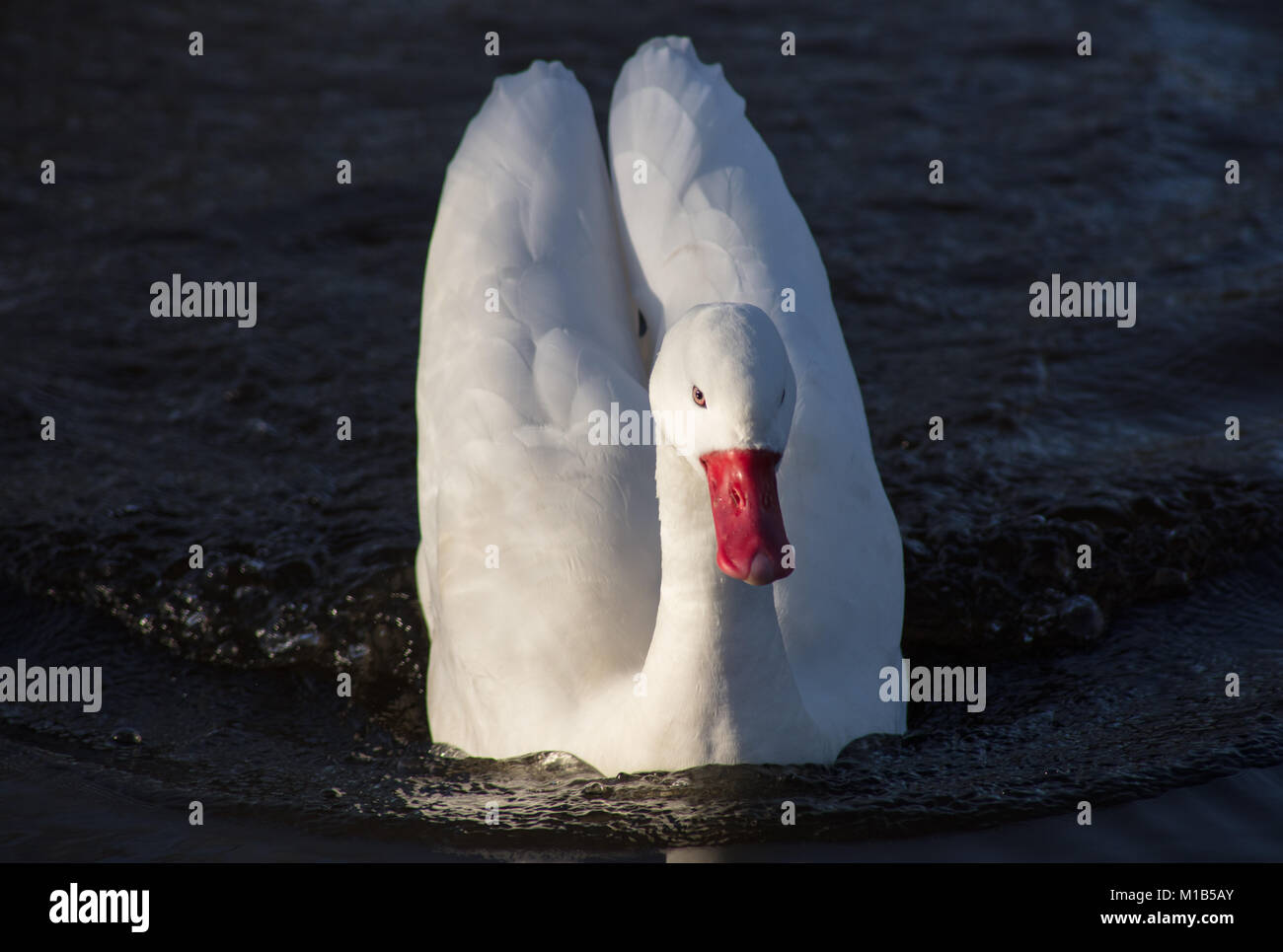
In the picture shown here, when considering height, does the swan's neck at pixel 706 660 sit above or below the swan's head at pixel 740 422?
below

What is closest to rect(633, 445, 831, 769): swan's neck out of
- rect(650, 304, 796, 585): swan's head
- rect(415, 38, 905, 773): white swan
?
rect(415, 38, 905, 773): white swan

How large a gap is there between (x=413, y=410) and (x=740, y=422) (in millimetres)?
4180

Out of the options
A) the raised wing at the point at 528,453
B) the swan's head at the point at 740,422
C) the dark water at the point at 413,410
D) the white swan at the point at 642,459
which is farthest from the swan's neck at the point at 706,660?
the raised wing at the point at 528,453

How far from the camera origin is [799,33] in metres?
11.3

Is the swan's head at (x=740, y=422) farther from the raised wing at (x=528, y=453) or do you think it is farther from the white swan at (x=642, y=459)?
the raised wing at (x=528, y=453)

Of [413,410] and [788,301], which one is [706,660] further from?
[413,410]

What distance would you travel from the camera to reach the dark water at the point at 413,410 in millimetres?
5020

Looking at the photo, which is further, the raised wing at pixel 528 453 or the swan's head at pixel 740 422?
the raised wing at pixel 528 453

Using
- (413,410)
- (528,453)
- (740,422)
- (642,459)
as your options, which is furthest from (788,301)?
(413,410)

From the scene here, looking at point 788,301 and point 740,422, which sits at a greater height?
point 788,301

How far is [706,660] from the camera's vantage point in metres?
4.50

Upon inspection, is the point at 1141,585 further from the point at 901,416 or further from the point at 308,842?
the point at 308,842

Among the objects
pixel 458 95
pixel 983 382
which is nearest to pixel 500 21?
pixel 458 95

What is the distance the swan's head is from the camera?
3990 millimetres
